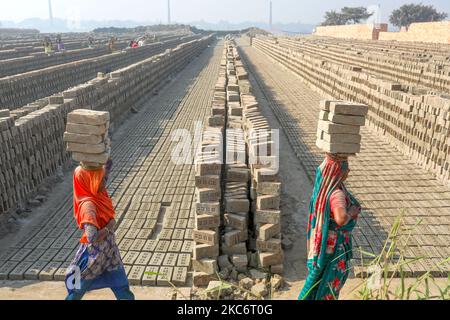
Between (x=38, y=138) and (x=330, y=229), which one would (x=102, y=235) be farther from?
(x=38, y=138)

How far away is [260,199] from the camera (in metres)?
4.70

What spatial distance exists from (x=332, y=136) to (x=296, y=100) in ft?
39.0

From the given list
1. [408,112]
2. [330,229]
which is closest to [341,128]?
[330,229]

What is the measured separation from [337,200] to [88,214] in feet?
5.85

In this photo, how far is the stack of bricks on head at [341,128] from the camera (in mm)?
2893

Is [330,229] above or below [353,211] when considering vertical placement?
below

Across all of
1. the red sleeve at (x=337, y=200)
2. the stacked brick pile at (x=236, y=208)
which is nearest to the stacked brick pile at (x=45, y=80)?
the stacked brick pile at (x=236, y=208)

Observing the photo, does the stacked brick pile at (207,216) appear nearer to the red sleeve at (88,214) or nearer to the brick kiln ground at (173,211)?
Answer: the brick kiln ground at (173,211)

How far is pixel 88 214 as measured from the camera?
9.49 ft

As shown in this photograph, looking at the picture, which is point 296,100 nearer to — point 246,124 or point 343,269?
point 246,124

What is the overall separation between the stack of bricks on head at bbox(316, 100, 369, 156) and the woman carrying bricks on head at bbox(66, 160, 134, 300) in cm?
172
